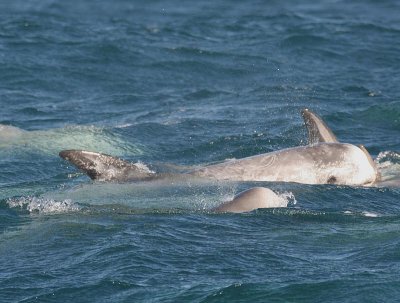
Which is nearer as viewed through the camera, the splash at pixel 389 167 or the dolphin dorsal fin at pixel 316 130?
the splash at pixel 389 167

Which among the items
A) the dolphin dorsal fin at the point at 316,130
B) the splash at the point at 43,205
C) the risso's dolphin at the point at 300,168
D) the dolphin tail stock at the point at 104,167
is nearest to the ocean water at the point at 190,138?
the splash at the point at 43,205

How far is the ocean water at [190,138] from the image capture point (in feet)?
38.5

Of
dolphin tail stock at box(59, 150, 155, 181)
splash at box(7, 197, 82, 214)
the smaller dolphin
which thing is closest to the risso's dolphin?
dolphin tail stock at box(59, 150, 155, 181)

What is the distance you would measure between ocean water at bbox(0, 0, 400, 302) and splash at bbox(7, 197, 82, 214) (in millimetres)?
41

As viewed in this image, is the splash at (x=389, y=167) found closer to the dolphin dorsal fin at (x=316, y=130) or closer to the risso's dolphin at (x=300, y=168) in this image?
the risso's dolphin at (x=300, y=168)

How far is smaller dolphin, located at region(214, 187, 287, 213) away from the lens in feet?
45.8

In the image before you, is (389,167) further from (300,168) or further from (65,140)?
(65,140)

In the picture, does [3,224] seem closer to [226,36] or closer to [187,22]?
[226,36]

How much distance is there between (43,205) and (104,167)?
1361 mm

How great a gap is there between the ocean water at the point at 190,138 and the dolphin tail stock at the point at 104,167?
0.64 ft

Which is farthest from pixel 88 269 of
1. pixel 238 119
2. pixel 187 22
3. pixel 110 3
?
pixel 110 3

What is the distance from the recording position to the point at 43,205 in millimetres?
14391

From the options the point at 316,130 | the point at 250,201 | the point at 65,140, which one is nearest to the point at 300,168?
the point at 316,130

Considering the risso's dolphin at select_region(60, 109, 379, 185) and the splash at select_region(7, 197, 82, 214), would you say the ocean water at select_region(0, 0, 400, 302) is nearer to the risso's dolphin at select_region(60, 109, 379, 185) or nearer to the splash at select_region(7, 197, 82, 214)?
the splash at select_region(7, 197, 82, 214)
